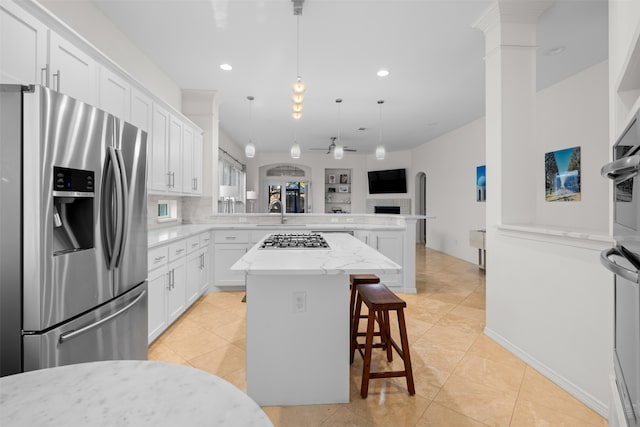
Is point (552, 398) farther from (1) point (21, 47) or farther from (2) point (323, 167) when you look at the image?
(2) point (323, 167)

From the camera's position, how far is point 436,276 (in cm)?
497

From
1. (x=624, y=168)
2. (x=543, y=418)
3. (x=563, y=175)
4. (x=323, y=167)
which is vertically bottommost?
(x=543, y=418)

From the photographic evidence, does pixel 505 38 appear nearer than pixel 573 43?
Yes

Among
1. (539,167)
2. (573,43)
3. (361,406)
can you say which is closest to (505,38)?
(573,43)

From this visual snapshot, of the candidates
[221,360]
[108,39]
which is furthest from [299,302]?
[108,39]

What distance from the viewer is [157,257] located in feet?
8.29

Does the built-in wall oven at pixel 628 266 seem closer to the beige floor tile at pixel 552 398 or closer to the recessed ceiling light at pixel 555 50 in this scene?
the beige floor tile at pixel 552 398

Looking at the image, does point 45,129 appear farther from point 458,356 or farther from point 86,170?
point 458,356

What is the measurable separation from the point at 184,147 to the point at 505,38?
3664 millimetres

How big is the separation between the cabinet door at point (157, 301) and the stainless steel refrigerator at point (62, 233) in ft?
2.32

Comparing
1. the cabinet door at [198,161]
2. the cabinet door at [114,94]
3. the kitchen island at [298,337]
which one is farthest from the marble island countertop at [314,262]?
the cabinet door at [198,161]

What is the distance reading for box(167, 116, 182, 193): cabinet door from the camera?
3537 millimetres

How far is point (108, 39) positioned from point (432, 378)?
3.93 m

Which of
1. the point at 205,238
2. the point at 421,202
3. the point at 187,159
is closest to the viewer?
the point at 205,238
